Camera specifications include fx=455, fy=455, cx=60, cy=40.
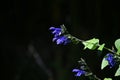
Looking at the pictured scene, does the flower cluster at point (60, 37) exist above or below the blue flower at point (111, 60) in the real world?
above

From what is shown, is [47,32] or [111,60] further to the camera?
[47,32]

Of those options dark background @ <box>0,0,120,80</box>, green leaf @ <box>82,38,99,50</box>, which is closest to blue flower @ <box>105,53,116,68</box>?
green leaf @ <box>82,38,99,50</box>

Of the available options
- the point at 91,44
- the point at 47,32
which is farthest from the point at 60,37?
the point at 47,32

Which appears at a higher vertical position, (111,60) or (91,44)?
(91,44)

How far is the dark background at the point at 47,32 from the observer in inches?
175

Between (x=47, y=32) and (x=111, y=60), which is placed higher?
(x=47, y=32)

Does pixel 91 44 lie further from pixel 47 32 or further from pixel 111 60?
pixel 47 32

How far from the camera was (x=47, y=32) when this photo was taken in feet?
21.2

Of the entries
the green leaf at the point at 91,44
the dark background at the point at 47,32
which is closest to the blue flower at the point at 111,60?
the green leaf at the point at 91,44

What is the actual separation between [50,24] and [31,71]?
3.36ft

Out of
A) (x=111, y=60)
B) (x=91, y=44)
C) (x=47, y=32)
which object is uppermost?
(x=47, y=32)

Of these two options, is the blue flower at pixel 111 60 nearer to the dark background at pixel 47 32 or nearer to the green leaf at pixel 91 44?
the green leaf at pixel 91 44

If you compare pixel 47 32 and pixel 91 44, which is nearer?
pixel 91 44

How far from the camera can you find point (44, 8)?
5.73m
